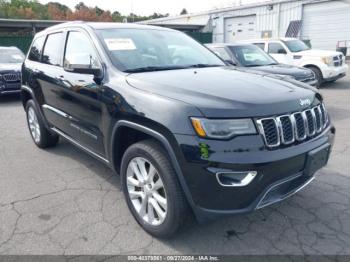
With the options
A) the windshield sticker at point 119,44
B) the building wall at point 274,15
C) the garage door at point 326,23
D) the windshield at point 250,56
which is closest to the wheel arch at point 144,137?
the windshield sticker at point 119,44

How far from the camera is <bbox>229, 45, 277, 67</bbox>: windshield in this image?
8052 mm

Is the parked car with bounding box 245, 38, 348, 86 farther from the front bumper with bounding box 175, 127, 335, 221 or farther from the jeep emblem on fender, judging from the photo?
the front bumper with bounding box 175, 127, 335, 221

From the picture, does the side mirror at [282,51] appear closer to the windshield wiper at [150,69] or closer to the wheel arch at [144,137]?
the windshield wiper at [150,69]

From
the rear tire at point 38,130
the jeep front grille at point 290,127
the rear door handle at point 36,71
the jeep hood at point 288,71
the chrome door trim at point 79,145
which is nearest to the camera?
the jeep front grille at point 290,127

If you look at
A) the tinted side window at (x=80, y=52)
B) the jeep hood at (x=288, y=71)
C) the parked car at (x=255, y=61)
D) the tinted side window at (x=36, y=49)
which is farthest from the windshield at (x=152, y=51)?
the parked car at (x=255, y=61)

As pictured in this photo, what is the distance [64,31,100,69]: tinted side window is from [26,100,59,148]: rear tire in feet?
4.57

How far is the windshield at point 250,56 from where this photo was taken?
Result: 8052 mm

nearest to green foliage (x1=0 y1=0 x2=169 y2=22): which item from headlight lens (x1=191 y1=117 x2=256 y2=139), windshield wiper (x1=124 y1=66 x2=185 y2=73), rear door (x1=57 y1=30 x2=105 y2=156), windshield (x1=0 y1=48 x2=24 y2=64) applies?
windshield (x1=0 y1=48 x2=24 y2=64)

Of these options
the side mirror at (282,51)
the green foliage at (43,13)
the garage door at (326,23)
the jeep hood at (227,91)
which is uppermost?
the green foliage at (43,13)

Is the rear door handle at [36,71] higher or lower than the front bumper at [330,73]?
higher

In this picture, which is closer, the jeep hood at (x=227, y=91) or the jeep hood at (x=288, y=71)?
the jeep hood at (x=227, y=91)

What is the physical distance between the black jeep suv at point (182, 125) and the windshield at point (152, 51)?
14mm

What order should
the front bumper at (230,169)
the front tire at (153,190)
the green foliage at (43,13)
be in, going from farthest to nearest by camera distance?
the green foliage at (43,13)
the front tire at (153,190)
the front bumper at (230,169)

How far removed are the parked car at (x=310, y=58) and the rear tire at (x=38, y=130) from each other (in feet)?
27.4
